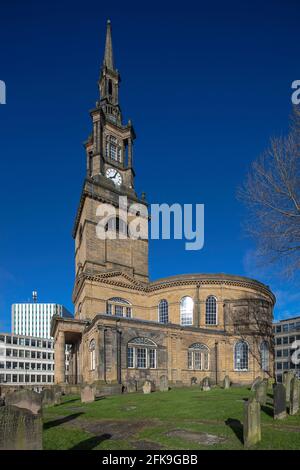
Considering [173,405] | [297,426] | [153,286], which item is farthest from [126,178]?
[297,426]

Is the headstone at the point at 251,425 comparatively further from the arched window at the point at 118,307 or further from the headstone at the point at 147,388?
Result: the arched window at the point at 118,307

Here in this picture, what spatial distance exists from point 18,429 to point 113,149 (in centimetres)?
4606

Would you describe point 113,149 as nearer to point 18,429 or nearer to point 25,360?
point 18,429

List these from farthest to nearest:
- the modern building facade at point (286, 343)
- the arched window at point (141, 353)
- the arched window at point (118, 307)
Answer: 1. the modern building facade at point (286, 343)
2. the arched window at point (118, 307)
3. the arched window at point (141, 353)

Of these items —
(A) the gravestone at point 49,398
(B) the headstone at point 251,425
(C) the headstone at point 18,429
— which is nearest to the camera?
(C) the headstone at point 18,429

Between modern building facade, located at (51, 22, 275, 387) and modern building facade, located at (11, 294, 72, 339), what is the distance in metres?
108

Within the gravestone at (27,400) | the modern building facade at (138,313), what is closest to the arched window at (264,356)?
the modern building facade at (138,313)

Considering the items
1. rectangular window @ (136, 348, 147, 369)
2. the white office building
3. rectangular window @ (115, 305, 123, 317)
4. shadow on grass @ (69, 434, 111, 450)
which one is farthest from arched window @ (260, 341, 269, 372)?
the white office building

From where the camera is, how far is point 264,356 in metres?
39.4

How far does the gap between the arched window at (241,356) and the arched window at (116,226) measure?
59.7 ft

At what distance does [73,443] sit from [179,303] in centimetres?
3179

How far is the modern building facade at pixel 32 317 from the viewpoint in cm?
14762

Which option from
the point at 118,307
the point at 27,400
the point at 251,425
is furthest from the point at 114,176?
the point at 251,425

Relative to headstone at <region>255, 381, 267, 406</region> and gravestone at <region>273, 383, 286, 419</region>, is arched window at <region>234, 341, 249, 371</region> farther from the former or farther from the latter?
gravestone at <region>273, 383, 286, 419</region>
